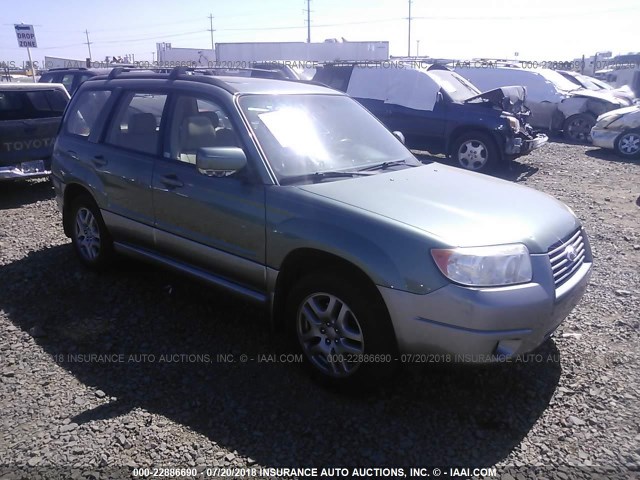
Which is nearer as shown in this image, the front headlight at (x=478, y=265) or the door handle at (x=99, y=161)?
the front headlight at (x=478, y=265)

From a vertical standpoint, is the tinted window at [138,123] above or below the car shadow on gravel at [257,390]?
above

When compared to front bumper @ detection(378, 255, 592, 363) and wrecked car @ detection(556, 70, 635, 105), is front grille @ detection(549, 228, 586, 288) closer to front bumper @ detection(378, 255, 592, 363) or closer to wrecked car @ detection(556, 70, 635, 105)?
front bumper @ detection(378, 255, 592, 363)

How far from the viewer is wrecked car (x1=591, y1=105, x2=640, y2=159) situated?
1211 cm

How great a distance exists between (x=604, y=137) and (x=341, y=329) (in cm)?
1168

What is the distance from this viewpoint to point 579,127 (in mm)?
14672

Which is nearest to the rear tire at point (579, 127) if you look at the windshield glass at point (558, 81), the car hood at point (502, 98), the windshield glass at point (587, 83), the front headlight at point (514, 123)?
the windshield glass at point (558, 81)

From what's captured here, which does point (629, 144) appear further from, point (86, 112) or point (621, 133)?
point (86, 112)

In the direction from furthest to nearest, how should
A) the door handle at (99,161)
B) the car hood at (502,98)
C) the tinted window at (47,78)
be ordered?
the tinted window at (47,78)
the car hood at (502,98)
the door handle at (99,161)

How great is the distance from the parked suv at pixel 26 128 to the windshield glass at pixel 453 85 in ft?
23.5

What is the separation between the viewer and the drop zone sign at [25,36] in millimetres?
15555

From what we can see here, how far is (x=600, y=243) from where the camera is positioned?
6223 millimetres

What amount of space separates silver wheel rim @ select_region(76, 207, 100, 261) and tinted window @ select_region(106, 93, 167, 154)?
Result: 82cm

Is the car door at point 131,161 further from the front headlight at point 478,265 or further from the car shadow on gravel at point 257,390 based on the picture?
the front headlight at point 478,265

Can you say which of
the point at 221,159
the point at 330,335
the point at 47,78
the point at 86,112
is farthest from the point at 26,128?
the point at 47,78
